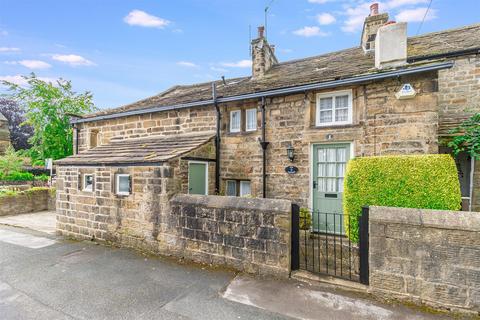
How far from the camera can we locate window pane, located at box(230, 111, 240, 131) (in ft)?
27.3

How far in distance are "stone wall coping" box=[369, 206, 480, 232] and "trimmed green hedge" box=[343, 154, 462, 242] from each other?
58 centimetres

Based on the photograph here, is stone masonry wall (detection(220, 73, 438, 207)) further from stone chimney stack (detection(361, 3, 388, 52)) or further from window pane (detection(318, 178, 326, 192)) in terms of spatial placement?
stone chimney stack (detection(361, 3, 388, 52))

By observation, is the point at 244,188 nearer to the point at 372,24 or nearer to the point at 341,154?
the point at 341,154

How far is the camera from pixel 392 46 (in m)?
6.45

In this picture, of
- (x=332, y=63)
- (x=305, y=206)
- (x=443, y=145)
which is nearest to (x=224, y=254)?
(x=305, y=206)

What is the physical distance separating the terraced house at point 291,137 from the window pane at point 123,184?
0.09 feet

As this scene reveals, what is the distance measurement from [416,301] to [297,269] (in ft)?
5.99

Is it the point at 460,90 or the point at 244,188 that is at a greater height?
the point at 460,90

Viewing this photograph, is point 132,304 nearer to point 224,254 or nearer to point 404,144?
point 224,254

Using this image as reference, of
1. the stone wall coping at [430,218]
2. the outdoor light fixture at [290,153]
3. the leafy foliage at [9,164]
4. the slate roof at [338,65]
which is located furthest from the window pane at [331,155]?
the leafy foliage at [9,164]

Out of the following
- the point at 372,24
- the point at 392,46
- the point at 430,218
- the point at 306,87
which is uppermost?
the point at 372,24

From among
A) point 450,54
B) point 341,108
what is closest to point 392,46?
point 341,108

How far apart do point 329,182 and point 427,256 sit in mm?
3522

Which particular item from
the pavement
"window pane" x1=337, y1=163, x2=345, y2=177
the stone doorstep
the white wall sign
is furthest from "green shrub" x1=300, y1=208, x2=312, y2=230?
the white wall sign
